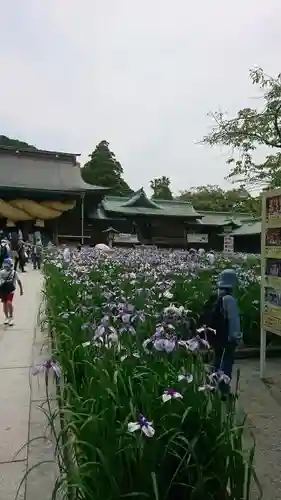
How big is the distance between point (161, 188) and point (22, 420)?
187 ft

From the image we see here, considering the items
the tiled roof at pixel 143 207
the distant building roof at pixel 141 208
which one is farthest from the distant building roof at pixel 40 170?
the tiled roof at pixel 143 207

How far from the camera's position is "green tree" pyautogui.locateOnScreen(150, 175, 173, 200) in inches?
2322

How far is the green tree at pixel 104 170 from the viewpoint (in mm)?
51438

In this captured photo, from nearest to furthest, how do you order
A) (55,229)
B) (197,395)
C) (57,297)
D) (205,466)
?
(205,466) < (197,395) < (57,297) < (55,229)

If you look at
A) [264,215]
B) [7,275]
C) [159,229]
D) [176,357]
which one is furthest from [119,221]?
[176,357]

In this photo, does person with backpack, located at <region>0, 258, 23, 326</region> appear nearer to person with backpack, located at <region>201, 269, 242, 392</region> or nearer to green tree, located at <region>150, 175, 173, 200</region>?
person with backpack, located at <region>201, 269, 242, 392</region>

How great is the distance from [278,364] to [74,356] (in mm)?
3553

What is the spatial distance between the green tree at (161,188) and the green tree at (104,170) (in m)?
5.30

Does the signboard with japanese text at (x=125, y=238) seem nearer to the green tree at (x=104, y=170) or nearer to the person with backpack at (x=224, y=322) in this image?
the green tree at (x=104, y=170)

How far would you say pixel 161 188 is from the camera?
59.9 metres

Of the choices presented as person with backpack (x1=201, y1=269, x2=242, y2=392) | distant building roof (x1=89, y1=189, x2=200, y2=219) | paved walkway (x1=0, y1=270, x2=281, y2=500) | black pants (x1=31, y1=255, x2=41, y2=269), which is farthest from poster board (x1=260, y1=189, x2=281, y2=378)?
distant building roof (x1=89, y1=189, x2=200, y2=219)

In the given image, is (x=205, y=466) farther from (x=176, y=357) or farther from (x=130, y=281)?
(x=130, y=281)

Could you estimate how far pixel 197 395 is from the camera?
2299 mm

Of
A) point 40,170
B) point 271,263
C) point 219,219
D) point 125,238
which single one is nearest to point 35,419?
point 271,263
